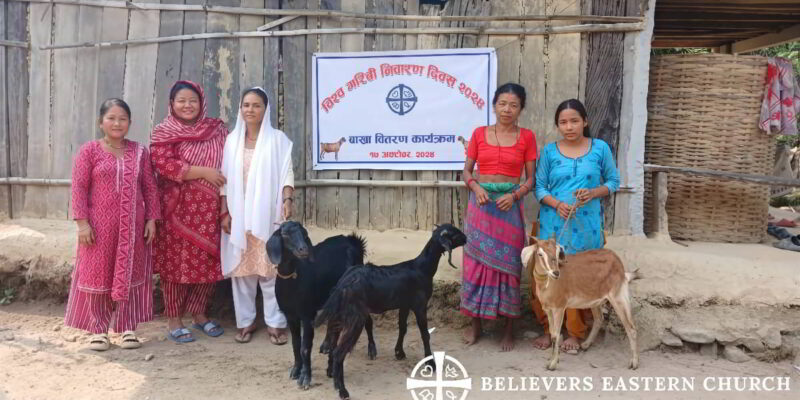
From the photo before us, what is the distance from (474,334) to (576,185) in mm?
1221

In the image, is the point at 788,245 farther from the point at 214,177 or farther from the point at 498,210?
the point at 214,177

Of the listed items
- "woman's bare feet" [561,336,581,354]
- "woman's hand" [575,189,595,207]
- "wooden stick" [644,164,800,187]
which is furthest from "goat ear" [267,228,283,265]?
"wooden stick" [644,164,800,187]

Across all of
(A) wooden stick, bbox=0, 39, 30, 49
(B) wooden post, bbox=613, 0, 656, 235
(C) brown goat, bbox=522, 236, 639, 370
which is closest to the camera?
(C) brown goat, bbox=522, 236, 639, 370

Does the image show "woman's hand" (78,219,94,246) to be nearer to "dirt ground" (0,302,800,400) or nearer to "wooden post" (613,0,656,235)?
"dirt ground" (0,302,800,400)

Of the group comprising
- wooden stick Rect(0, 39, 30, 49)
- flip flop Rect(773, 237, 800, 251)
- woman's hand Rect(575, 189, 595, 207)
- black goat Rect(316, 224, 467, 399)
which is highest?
wooden stick Rect(0, 39, 30, 49)

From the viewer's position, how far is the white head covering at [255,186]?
3.79 meters

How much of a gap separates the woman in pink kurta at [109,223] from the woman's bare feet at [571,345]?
284cm

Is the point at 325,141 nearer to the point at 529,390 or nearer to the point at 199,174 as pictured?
the point at 199,174

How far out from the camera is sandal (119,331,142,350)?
387 centimetres

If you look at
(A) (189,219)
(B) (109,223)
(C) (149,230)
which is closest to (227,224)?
(A) (189,219)

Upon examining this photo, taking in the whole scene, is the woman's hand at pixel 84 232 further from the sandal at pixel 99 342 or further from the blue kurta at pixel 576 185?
the blue kurta at pixel 576 185

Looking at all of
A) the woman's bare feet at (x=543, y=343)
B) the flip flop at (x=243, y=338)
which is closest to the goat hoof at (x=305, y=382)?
the flip flop at (x=243, y=338)

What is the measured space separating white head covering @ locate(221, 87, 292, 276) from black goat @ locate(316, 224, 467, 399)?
94 cm

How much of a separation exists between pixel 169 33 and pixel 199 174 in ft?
5.86
